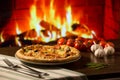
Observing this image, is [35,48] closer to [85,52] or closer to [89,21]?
[85,52]

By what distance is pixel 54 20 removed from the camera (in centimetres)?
282

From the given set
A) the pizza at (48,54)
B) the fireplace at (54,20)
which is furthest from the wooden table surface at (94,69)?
the fireplace at (54,20)

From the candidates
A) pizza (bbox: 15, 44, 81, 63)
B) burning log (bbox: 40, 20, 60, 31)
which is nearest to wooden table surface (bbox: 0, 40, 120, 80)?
pizza (bbox: 15, 44, 81, 63)

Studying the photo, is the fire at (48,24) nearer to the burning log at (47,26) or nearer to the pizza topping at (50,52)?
the burning log at (47,26)

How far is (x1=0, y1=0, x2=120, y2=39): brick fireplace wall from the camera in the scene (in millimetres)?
2701

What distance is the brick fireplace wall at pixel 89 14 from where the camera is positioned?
2701 mm

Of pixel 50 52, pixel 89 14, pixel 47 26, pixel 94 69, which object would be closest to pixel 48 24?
pixel 47 26

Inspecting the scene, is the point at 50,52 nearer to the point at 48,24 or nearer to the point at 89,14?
the point at 48,24

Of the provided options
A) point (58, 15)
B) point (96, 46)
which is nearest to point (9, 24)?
point (58, 15)

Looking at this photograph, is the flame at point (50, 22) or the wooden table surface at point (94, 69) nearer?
the wooden table surface at point (94, 69)

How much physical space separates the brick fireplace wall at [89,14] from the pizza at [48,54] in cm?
84

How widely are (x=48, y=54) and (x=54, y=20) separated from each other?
107 cm

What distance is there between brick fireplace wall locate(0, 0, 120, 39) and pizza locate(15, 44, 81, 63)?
837 mm

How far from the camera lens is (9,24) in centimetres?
269
